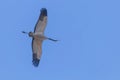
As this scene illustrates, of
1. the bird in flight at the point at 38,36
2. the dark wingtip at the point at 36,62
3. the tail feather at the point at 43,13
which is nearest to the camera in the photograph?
the bird in flight at the point at 38,36

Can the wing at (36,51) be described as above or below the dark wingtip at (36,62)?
above

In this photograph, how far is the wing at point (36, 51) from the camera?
42006 millimetres

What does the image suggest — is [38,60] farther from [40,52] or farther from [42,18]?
[42,18]

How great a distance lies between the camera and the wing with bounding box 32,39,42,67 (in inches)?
1654

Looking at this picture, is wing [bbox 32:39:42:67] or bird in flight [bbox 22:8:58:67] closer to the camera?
bird in flight [bbox 22:8:58:67]

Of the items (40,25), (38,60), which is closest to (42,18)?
(40,25)

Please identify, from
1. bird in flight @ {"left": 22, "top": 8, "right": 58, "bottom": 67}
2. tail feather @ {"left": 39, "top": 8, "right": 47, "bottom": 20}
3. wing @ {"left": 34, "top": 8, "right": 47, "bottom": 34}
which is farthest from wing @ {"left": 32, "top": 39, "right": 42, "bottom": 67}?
tail feather @ {"left": 39, "top": 8, "right": 47, "bottom": 20}

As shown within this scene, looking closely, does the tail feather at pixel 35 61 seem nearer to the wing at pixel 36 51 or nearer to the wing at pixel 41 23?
the wing at pixel 36 51

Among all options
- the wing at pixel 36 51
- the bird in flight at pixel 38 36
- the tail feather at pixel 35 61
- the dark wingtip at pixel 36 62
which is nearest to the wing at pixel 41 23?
the bird in flight at pixel 38 36

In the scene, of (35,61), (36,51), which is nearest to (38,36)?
(36,51)

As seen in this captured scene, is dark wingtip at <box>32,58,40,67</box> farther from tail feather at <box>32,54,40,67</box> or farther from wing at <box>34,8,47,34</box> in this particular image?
wing at <box>34,8,47,34</box>

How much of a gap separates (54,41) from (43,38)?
0.99m

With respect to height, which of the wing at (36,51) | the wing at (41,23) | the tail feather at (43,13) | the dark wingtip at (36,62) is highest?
the tail feather at (43,13)

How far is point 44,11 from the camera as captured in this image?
4222 cm
